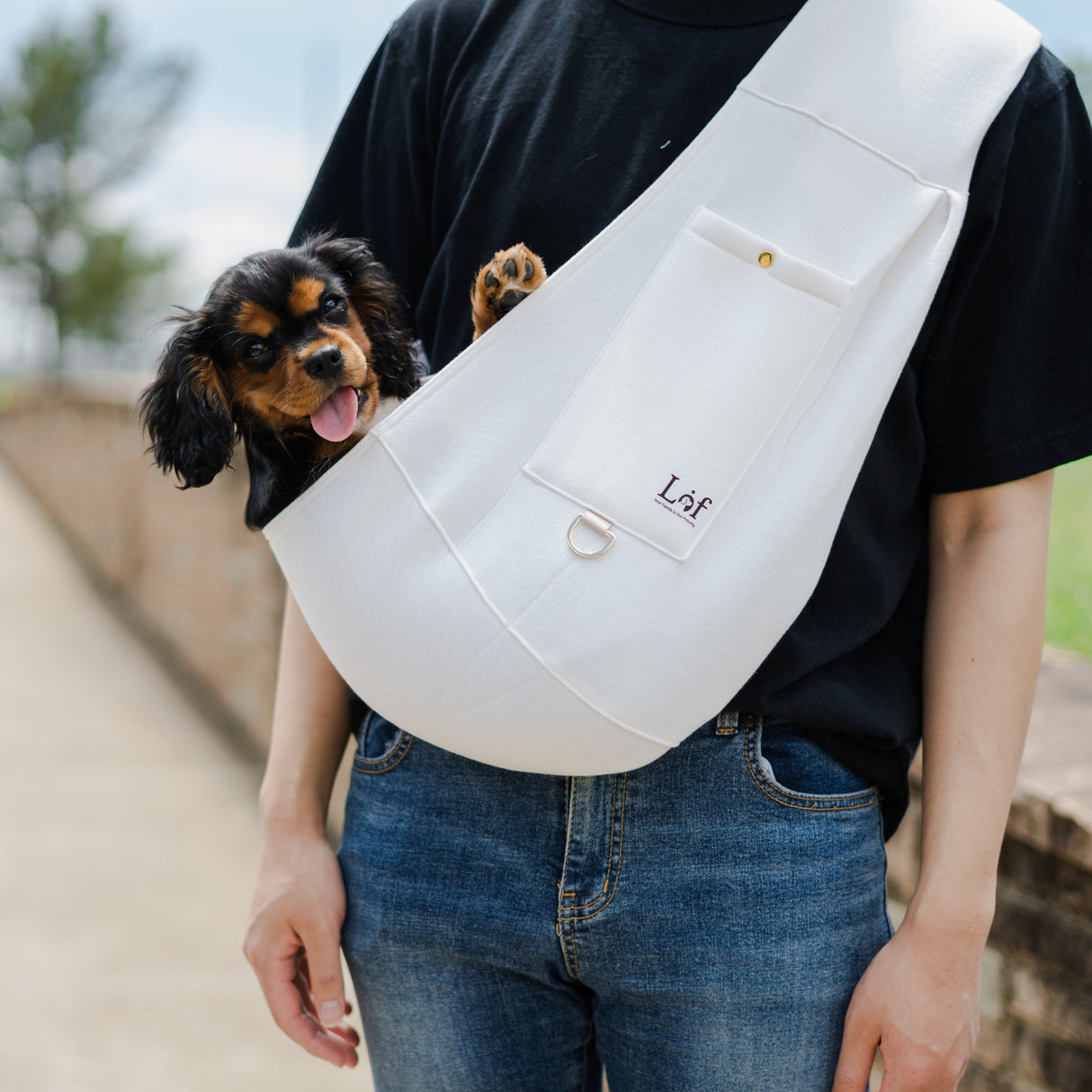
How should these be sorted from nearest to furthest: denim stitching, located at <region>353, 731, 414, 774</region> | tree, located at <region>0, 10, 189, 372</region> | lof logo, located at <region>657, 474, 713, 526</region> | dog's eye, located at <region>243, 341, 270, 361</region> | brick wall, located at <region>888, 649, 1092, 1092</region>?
1. lof logo, located at <region>657, 474, 713, 526</region>
2. denim stitching, located at <region>353, 731, 414, 774</region>
3. dog's eye, located at <region>243, 341, 270, 361</region>
4. brick wall, located at <region>888, 649, 1092, 1092</region>
5. tree, located at <region>0, 10, 189, 372</region>

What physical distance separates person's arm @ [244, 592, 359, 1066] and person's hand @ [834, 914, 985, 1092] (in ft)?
1.88

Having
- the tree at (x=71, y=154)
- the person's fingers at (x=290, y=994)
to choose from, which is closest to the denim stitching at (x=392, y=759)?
the person's fingers at (x=290, y=994)

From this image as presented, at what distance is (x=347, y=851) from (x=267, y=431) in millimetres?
520

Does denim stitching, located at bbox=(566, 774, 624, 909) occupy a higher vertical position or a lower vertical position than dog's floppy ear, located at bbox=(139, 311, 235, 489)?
lower

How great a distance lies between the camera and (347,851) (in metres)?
1.27

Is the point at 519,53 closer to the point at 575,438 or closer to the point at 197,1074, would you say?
the point at 575,438

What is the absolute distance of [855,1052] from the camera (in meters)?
1.09

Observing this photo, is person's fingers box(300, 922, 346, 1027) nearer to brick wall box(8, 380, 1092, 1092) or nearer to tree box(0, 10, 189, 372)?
brick wall box(8, 380, 1092, 1092)

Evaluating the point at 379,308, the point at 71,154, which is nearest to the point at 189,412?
the point at 379,308

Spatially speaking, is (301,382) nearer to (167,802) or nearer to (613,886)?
(613,886)

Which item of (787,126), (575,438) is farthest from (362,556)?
(787,126)

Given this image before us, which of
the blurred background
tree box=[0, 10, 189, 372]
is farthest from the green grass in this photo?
tree box=[0, 10, 189, 372]

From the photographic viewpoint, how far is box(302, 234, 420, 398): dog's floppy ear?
134cm

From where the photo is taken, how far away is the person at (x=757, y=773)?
1.08 m
